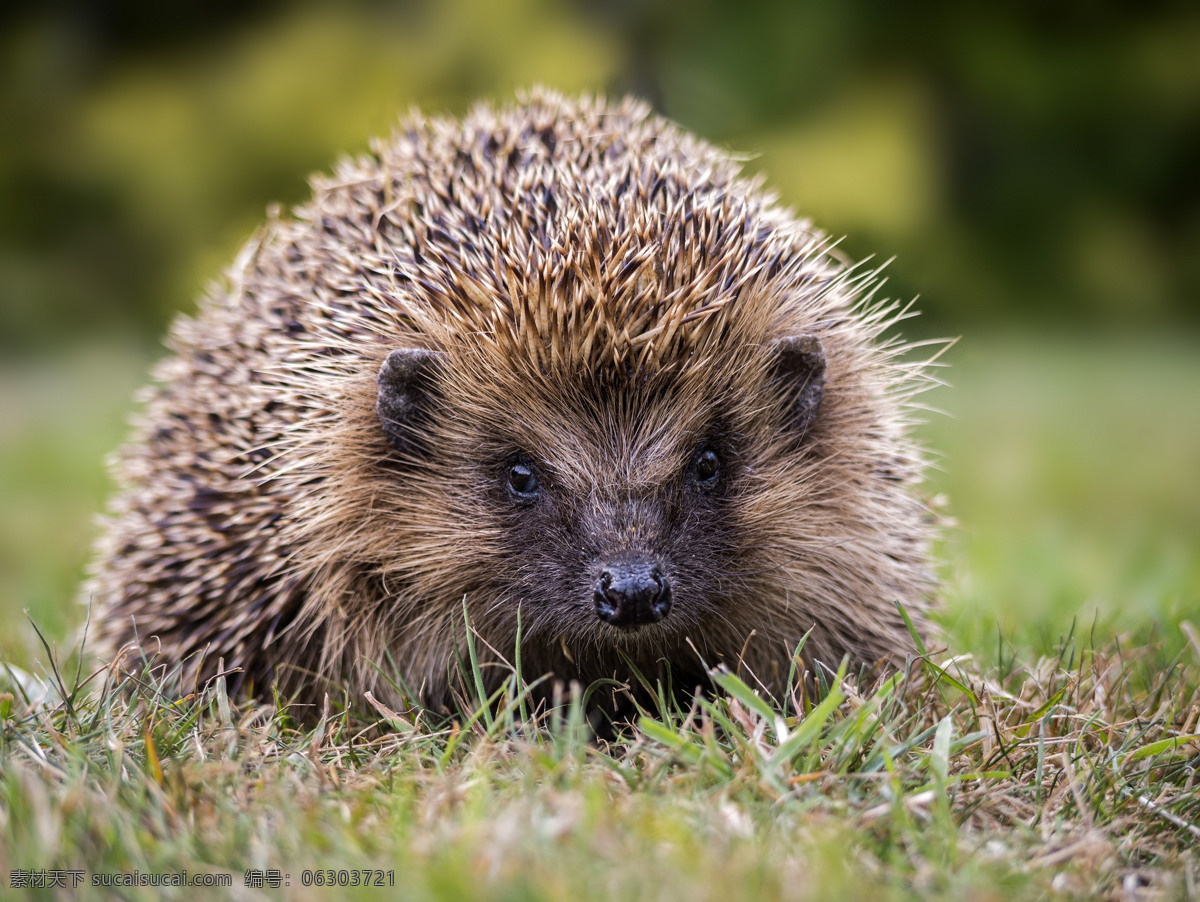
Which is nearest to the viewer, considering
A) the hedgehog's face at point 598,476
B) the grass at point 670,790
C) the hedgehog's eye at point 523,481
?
the grass at point 670,790

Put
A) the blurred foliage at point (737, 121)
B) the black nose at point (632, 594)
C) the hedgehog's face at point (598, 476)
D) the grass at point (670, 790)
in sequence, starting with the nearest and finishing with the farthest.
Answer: the grass at point (670, 790) → the black nose at point (632, 594) → the hedgehog's face at point (598, 476) → the blurred foliage at point (737, 121)

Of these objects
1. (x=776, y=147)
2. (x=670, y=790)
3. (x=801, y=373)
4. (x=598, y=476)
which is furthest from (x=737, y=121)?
(x=670, y=790)

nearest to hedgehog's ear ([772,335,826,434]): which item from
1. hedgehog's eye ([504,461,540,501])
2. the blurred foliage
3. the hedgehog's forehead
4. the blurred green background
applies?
the hedgehog's forehead

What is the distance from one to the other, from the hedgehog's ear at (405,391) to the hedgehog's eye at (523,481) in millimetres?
224

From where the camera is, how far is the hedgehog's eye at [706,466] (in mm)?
2488

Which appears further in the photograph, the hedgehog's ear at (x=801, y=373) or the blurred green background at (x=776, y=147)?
the blurred green background at (x=776, y=147)

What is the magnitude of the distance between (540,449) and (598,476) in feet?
0.47

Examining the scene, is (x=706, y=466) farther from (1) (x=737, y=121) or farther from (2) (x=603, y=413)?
(1) (x=737, y=121)

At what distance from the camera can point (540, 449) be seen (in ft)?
8.03

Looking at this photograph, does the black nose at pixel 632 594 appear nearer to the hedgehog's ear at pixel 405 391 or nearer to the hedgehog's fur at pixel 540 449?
the hedgehog's fur at pixel 540 449

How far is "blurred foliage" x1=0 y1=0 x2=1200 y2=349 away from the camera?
9773 mm

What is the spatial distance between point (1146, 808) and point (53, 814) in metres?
1.61

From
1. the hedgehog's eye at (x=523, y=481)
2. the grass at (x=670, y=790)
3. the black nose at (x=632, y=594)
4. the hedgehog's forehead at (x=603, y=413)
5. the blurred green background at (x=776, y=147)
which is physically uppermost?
the blurred green background at (x=776, y=147)

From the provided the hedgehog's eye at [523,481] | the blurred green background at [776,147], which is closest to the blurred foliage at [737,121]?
the blurred green background at [776,147]
